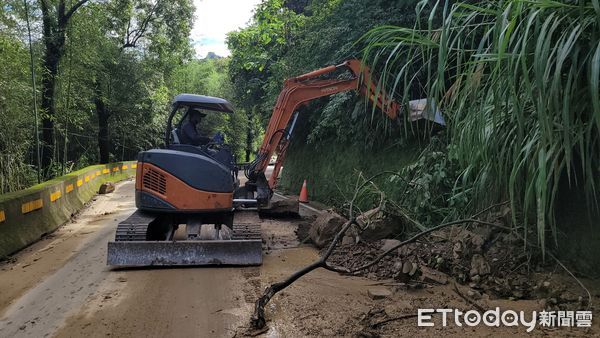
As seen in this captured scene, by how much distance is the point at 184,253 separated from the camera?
5.60m

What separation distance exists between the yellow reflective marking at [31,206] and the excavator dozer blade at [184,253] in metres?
2.77

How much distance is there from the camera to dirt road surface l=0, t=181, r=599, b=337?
11.8 ft

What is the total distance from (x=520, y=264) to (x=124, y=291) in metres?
4.01

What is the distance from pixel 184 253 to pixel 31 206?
373 cm

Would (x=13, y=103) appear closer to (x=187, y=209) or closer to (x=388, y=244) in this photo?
(x=187, y=209)

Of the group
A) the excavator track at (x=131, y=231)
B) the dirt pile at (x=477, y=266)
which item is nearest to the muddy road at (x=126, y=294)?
the excavator track at (x=131, y=231)

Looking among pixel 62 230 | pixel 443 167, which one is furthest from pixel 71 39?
pixel 443 167

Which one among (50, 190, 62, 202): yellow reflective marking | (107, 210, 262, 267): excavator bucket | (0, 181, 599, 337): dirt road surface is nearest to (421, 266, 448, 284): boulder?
(0, 181, 599, 337): dirt road surface

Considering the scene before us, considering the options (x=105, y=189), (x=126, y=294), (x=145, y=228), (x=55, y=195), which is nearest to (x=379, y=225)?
(x=145, y=228)

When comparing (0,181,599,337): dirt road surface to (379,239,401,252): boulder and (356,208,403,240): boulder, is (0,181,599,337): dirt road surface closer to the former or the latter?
(379,239,401,252): boulder

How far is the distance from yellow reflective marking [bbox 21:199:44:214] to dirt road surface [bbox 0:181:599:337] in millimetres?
1198

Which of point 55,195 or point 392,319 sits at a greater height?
point 55,195

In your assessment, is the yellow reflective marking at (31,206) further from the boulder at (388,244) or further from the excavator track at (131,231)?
the boulder at (388,244)

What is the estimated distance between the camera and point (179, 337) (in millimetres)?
3506
